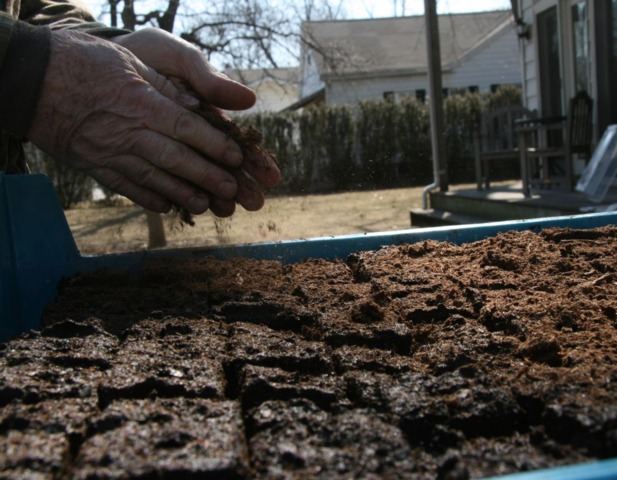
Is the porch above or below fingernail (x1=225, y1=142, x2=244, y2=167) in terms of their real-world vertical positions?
below

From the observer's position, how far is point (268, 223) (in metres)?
7.68

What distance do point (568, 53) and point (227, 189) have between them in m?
7.01

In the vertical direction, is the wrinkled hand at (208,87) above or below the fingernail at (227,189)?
above

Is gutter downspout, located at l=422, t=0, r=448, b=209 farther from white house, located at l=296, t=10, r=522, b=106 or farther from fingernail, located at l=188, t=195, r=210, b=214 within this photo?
white house, located at l=296, t=10, r=522, b=106

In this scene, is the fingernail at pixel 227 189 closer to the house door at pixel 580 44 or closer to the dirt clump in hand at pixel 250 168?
the dirt clump in hand at pixel 250 168

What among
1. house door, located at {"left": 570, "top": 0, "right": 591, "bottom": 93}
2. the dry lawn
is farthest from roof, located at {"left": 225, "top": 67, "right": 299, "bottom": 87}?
house door, located at {"left": 570, "top": 0, "right": 591, "bottom": 93}

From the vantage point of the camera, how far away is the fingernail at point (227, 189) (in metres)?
2.06

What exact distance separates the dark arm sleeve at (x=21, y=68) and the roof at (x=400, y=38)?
21.4m

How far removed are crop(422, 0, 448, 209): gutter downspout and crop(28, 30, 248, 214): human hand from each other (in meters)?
6.62

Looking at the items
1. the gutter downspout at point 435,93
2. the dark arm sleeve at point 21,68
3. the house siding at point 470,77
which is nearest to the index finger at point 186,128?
the dark arm sleeve at point 21,68

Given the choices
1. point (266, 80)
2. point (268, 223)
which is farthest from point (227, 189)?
point (266, 80)

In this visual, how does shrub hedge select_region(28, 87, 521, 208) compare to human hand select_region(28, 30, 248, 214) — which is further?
shrub hedge select_region(28, 87, 521, 208)

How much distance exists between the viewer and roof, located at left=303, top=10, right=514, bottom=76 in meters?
23.6

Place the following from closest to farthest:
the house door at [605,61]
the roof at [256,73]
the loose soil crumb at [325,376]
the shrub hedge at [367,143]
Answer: the loose soil crumb at [325,376], the house door at [605,61], the roof at [256,73], the shrub hedge at [367,143]
